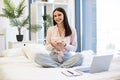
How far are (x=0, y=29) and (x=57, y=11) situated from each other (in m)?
2.44

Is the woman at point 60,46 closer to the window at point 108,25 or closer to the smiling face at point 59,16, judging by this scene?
the smiling face at point 59,16

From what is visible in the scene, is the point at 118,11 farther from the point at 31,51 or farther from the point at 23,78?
the point at 23,78

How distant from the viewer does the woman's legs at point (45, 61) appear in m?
2.05

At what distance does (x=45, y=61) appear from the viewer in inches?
81.9

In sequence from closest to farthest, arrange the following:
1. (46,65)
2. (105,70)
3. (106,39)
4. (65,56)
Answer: (105,70), (46,65), (65,56), (106,39)

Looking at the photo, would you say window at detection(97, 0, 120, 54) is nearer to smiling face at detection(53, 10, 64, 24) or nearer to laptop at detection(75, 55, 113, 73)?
smiling face at detection(53, 10, 64, 24)

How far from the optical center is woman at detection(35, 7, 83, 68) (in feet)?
6.90

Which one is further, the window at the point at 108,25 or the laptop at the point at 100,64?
the window at the point at 108,25

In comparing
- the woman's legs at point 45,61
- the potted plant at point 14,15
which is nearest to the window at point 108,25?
the potted plant at point 14,15

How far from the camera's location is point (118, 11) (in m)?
3.28

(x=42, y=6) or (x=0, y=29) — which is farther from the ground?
(x=42, y=6)

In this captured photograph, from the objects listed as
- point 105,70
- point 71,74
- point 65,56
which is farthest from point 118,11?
point 71,74

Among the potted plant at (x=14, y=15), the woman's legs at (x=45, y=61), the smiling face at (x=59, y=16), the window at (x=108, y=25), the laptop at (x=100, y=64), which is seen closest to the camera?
the laptop at (x=100, y=64)

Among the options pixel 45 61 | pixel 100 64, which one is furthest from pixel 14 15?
pixel 100 64
